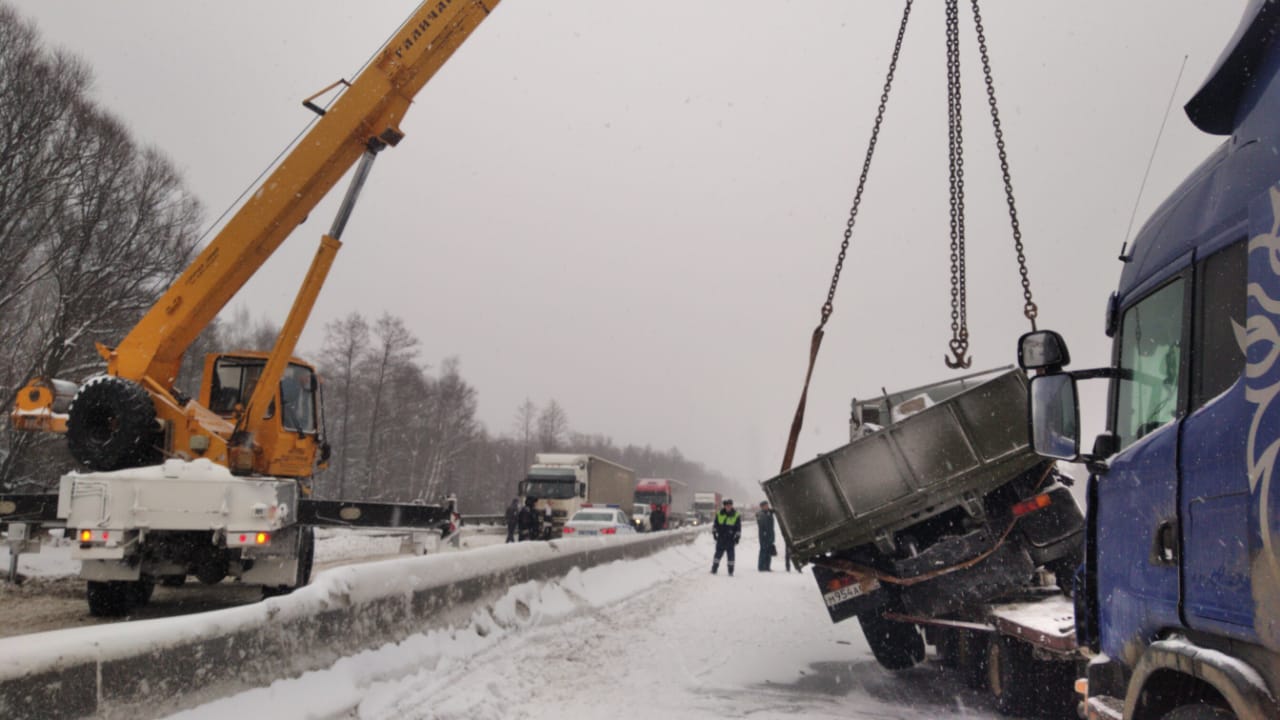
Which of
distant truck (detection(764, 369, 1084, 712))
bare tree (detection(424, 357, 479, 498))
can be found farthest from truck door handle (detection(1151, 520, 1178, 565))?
bare tree (detection(424, 357, 479, 498))

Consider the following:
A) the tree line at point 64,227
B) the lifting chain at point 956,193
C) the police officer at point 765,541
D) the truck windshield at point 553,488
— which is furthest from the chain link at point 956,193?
the truck windshield at point 553,488

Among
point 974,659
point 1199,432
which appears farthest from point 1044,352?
point 974,659

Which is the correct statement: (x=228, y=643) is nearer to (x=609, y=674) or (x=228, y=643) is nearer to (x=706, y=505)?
(x=609, y=674)

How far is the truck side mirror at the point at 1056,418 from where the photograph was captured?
3.71 meters

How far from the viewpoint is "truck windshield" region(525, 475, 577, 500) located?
38.2 metres

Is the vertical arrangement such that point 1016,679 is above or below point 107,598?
above

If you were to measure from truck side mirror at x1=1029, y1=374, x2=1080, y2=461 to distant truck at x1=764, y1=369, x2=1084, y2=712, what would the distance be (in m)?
4.44

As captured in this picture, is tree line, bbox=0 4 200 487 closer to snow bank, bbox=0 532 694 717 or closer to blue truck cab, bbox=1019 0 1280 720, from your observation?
snow bank, bbox=0 532 694 717

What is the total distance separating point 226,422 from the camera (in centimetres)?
1151

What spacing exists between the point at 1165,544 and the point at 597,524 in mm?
24923

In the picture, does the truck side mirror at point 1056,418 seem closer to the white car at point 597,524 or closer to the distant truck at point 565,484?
the white car at point 597,524

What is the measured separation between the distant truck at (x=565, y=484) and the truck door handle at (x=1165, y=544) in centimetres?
3150

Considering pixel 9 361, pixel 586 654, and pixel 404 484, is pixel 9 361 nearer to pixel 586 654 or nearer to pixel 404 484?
pixel 586 654

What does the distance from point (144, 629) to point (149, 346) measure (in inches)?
288
